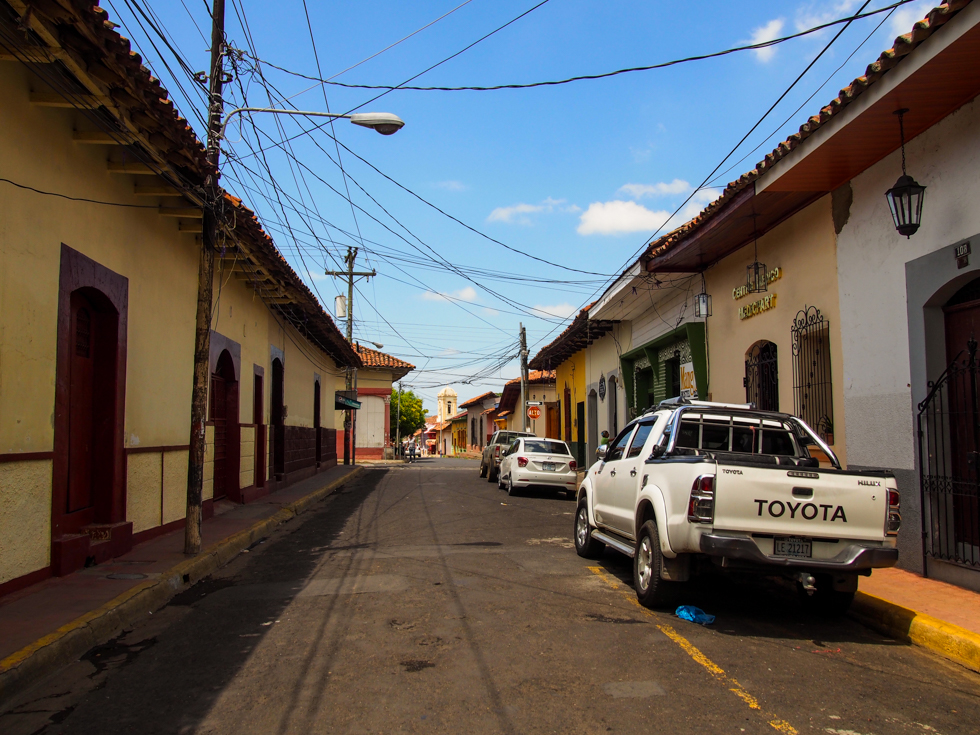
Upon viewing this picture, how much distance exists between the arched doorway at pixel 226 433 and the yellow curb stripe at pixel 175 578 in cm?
127

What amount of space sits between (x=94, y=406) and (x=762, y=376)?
394 inches

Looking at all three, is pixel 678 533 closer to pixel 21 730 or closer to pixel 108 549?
pixel 21 730

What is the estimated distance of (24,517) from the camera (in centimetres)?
662

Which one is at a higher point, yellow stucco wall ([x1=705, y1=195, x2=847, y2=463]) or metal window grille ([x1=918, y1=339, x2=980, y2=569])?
yellow stucco wall ([x1=705, y1=195, x2=847, y2=463])

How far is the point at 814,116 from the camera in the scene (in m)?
8.40

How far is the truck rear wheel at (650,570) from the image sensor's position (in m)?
6.31

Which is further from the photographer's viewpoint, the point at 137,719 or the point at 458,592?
the point at 458,592

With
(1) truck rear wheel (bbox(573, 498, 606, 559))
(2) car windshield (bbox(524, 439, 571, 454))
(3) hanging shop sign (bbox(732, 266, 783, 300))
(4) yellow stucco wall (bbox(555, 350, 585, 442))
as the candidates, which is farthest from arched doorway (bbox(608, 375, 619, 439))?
(1) truck rear wheel (bbox(573, 498, 606, 559))

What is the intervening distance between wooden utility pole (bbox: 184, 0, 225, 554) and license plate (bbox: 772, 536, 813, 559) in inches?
251

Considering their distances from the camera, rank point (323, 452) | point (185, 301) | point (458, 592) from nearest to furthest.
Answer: point (458, 592) < point (185, 301) < point (323, 452)

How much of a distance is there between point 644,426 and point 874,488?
102 inches

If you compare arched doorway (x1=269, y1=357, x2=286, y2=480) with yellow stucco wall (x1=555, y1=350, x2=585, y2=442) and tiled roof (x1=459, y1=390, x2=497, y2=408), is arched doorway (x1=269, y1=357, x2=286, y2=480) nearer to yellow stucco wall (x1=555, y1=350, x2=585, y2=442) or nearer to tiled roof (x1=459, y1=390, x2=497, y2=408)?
yellow stucco wall (x1=555, y1=350, x2=585, y2=442)

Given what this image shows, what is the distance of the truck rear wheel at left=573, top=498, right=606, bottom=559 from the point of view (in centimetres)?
898

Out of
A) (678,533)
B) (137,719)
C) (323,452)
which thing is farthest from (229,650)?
(323,452)
